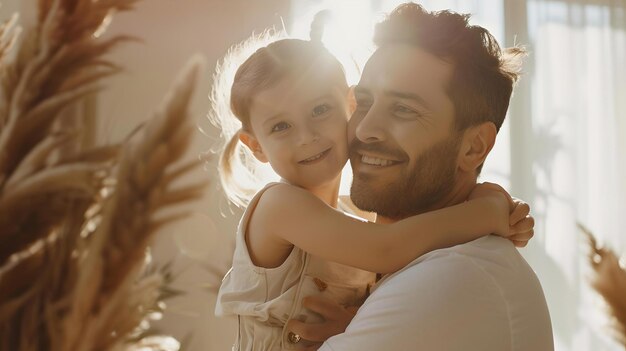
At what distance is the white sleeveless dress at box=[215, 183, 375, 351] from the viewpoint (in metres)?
1.42

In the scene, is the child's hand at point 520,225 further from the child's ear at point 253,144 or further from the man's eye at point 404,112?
the child's ear at point 253,144

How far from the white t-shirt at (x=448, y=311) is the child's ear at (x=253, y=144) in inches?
23.7

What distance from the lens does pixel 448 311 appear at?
1.14 m

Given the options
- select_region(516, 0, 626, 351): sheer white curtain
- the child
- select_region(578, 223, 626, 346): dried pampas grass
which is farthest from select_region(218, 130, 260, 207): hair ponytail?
select_region(516, 0, 626, 351): sheer white curtain

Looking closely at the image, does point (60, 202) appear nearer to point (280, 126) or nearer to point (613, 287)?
point (613, 287)

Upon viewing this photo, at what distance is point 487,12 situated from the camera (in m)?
4.50

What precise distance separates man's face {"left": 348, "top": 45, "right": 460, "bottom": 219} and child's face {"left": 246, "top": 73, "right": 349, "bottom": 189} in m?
0.04

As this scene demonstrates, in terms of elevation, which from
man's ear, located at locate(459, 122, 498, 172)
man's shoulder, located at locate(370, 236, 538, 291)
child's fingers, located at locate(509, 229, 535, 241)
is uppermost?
man's ear, located at locate(459, 122, 498, 172)

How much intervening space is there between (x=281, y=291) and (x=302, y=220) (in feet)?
0.50

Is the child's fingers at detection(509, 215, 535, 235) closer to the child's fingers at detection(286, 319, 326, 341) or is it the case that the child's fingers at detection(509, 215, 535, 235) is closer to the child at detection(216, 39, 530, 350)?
the child at detection(216, 39, 530, 350)

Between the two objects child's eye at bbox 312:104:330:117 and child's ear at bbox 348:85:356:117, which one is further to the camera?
child's ear at bbox 348:85:356:117

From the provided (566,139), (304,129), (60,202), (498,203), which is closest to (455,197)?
(498,203)

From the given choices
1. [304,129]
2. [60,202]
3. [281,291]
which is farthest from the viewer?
[304,129]

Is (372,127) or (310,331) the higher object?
(372,127)
